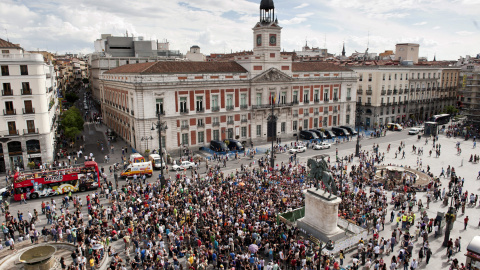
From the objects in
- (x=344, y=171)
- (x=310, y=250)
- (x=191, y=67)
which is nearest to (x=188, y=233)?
(x=310, y=250)

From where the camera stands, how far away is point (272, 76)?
5234cm

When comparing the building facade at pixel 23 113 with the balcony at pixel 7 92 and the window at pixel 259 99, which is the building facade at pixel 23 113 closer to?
the balcony at pixel 7 92

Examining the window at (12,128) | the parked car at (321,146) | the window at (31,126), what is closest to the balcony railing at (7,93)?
the window at (12,128)

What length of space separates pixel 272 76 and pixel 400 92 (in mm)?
31371

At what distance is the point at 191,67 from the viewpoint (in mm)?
48469

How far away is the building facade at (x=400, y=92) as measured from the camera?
66625mm

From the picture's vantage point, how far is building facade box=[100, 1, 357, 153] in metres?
44.8

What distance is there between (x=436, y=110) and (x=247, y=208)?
67.8 m

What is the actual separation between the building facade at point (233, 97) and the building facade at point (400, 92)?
7077 mm

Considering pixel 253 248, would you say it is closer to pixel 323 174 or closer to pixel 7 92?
pixel 323 174

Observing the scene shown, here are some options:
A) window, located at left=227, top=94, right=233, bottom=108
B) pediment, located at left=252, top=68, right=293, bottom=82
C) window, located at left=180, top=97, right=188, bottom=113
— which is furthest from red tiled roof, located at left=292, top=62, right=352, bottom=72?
window, located at left=180, top=97, right=188, bottom=113

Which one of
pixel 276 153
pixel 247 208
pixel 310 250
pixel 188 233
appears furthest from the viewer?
pixel 276 153

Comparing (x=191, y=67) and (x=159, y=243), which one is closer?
(x=159, y=243)

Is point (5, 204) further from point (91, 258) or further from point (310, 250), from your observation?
point (310, 250)
